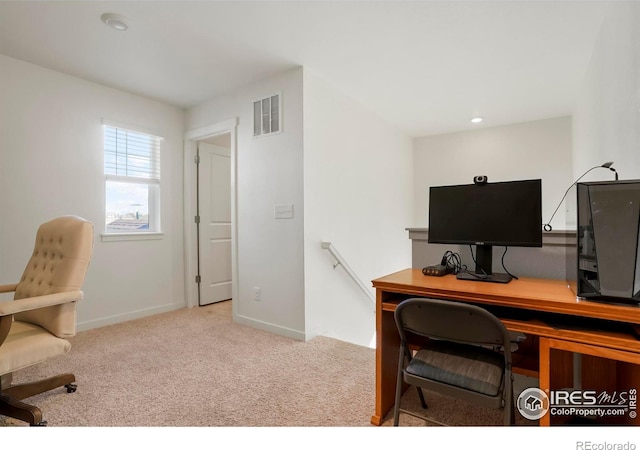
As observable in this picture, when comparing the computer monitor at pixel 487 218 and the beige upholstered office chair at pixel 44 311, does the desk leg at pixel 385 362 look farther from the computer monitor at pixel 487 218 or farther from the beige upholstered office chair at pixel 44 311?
the beige upholstered office chair at pixel 44 311

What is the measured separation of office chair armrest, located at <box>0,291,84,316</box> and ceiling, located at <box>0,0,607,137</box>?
1817 millimetres

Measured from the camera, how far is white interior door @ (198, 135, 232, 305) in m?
4.09

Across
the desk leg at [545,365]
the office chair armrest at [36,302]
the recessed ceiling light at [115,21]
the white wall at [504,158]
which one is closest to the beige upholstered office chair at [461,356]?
the desk leg at [545,365]

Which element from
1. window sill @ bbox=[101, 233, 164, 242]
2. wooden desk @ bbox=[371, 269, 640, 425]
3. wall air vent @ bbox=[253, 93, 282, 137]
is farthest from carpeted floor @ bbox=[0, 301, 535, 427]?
wall air vent @ bbox=[253, 93, 282, 137]

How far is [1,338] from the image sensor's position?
1531mm

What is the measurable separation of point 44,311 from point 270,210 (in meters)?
1.80

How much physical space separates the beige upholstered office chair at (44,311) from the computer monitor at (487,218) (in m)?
2.08

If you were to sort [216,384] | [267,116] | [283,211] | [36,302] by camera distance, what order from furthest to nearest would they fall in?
[267,116]
[283,211]
[216,384]
[36,302]

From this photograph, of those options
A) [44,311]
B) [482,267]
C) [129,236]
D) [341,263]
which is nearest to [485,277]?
[482,267]

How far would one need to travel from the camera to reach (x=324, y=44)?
2.54 m

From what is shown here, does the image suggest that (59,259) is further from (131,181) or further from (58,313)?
(131,181)

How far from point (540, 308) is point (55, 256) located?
259cm
